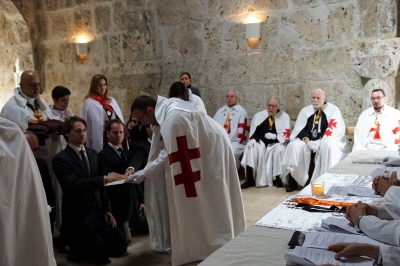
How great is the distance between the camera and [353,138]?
6391 millimetres

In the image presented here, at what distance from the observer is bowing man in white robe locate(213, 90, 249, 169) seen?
677 cm

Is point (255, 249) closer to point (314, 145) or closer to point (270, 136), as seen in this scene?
point (314, 145)

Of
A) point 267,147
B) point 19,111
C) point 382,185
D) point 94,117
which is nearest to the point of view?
point 382,185

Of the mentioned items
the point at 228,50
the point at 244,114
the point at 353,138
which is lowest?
the point at 353,138

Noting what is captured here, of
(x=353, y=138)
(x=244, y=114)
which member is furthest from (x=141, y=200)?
(x=353, y=138)

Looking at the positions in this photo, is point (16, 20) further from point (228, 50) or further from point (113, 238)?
point (113, 238)

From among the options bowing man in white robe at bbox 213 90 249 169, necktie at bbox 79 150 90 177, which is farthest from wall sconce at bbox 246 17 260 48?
necktie at bbox 79 150 90 177

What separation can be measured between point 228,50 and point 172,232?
14.3ft

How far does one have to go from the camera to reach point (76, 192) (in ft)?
11.7

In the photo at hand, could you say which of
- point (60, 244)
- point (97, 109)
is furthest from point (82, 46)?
point (60, 244)

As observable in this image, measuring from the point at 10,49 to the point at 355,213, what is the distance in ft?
24.9

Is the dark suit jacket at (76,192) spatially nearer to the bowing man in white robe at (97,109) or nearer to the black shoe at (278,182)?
the bowing man in white robe at (97,109)

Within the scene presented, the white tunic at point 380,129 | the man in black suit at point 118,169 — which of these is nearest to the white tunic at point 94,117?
the man in black suit at point 118,169

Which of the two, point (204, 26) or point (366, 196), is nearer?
point (366, 196)
